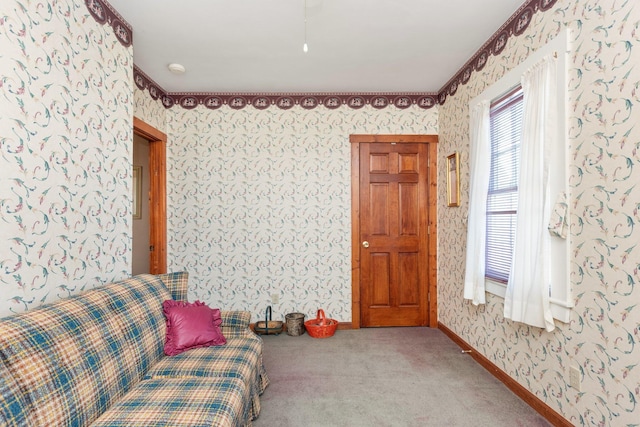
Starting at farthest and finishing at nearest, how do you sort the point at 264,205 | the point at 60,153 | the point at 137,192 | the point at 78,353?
the point at 137,192 → the point at 264,205 → the point at 60,153 → the point at 78,353

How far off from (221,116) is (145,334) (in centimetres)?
265

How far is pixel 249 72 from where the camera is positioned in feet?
10.7

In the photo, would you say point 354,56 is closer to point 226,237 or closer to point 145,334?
point 226,237

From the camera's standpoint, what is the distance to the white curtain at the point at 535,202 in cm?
199

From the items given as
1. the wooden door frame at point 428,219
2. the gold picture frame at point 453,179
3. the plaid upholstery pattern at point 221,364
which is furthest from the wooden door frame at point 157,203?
the gold picture frame at point 453,179

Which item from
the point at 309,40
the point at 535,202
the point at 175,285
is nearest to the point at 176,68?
the point at 309,40

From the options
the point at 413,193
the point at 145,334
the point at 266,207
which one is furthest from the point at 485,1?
the point at 145,334

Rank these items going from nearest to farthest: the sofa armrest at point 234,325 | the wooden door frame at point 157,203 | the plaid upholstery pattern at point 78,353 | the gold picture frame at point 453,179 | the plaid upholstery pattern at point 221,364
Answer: the plaid upholstery pattern at point 78,353
the plaid upholstery pattern at point 221,364
the sofa armrest at point 234,325
the gold picture frame at point 453,179
the wooden door frame at point 157,203

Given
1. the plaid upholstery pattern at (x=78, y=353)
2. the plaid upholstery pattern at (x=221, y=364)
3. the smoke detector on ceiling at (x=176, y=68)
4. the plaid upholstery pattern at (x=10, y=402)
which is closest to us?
the plaid upholstery pattern at (x=10, y=402)

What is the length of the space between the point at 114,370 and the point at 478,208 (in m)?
2.65

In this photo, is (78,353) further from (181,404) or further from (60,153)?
(60,153)

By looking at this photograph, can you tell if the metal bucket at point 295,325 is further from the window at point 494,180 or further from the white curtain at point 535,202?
the white curtain at point 535,202

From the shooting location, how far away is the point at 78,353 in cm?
143

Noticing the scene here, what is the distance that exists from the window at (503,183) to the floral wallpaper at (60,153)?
278 centimetres
